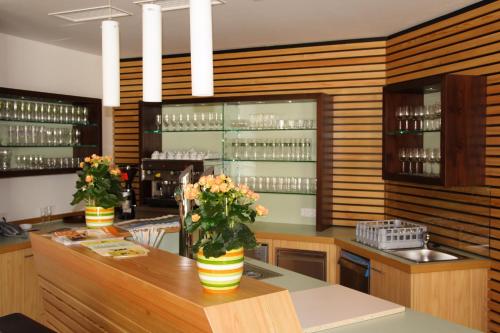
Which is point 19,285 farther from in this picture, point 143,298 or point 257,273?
point 143,298

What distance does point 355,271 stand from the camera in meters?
5.12

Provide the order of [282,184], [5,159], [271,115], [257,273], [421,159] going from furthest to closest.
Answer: [271,115], [282,184], [5,159], [421,159], [257,273]

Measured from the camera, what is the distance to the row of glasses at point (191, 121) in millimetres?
6652

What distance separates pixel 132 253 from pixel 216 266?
1049 millimetres

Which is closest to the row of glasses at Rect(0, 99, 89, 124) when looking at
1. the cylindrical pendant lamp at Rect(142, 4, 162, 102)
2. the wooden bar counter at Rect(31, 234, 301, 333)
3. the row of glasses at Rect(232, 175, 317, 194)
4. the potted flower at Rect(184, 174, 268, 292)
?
the row of glasses at Rect(232, 175, 317, 194)

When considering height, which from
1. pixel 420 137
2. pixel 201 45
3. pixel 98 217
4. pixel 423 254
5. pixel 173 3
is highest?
pixel 173 3

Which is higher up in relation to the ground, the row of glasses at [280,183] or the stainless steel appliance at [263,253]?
the row of glasses at [280,183]

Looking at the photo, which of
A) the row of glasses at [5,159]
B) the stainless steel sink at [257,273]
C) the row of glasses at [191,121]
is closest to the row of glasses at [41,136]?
the row of glasses at [5,159]

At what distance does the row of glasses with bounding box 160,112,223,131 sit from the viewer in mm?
6652

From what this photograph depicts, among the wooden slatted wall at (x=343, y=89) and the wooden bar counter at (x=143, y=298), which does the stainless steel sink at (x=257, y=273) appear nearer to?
the wooden bar counter at (x=143, y=298)

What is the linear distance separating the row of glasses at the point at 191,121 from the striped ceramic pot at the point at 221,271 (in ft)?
14.6

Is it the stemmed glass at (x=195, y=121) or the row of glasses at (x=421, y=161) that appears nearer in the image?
the row of glasses at (x=421, y=161)

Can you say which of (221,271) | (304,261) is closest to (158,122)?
(304,261)

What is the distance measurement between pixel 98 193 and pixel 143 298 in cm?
177
